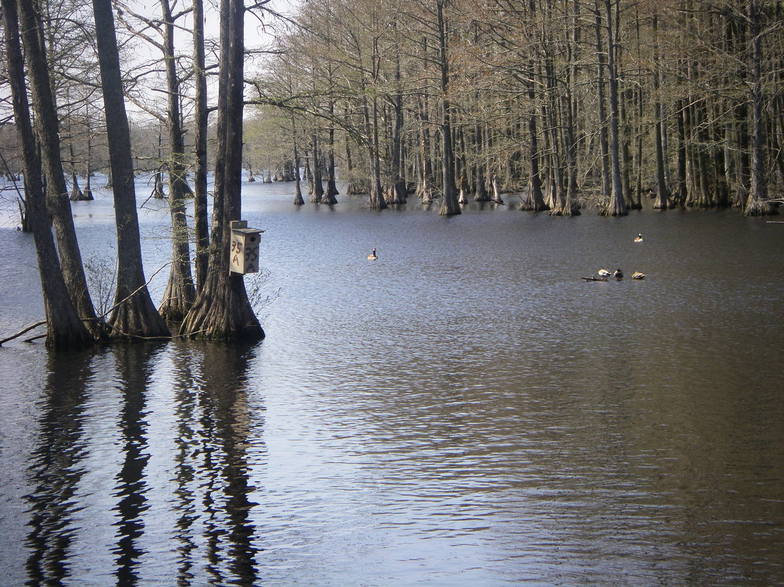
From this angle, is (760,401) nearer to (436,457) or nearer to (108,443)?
(436,457)

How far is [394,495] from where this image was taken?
798cm

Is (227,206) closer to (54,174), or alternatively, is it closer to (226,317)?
(226,317)

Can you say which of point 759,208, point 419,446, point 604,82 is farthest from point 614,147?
point 419,446

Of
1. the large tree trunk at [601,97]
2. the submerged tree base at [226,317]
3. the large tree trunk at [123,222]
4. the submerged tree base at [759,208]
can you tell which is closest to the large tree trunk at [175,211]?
the large tree trunk at [123,222]

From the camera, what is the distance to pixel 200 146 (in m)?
16.6

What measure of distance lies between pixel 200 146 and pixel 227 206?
6.75 ft

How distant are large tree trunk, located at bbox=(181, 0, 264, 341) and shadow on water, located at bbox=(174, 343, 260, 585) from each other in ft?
3.12

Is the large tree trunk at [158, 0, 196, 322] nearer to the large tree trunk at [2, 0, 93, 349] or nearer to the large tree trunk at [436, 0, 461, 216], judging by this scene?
the large tree trunk at [2, 0, 93, 349]

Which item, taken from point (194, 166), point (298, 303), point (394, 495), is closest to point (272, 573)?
point (394, 495)

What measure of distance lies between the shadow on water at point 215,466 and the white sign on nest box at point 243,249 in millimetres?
1362

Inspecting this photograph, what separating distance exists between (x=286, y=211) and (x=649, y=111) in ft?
69.0

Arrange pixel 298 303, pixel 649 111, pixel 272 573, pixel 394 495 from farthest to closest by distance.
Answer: pixel 649 111, pixel 298 303, pixel 394 495, pixel 272 573

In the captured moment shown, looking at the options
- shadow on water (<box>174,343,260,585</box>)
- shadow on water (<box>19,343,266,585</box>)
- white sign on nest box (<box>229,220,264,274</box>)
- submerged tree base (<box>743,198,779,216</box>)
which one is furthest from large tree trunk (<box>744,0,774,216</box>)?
shadow on water (<box>19,343,266,585</box>)

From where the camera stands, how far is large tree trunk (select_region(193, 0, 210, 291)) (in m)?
16.2
